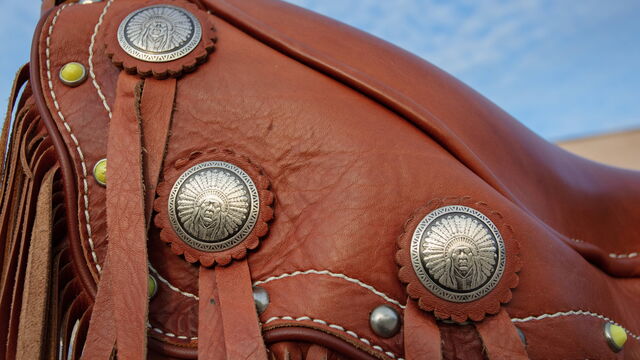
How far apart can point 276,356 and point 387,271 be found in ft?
0.58

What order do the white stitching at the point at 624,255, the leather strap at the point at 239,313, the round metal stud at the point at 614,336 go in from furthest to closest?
the white stitching at the point at 624,255, the round metal stud at the point at 614,336, the leather strap at the point at 239,313

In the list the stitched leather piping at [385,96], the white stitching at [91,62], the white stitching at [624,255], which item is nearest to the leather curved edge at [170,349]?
the white stitching at [91,62]

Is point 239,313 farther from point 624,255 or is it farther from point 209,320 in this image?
point 624,255

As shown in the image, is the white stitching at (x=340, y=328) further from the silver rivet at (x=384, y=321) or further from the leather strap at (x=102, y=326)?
the leather strap at (x=102, y=326)

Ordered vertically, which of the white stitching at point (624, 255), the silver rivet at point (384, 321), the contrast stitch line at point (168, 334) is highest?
the white stitching at point (624, 255)

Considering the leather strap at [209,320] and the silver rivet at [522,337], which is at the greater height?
the leather strap at [209,320]

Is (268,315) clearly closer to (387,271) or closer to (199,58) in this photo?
(387,271)

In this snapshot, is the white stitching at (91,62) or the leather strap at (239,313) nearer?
the leather strap at (239,313)

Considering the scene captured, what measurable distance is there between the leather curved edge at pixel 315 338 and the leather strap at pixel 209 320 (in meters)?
0.06

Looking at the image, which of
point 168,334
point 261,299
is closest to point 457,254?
point 261,299

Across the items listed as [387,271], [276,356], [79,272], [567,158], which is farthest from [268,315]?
[567,158]

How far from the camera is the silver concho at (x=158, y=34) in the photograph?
88 centimetres

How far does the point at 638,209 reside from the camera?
1113mm

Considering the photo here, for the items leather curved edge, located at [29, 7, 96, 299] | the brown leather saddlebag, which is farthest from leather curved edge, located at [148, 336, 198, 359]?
leather curved edge, located at [29, 7, 96, 299]
